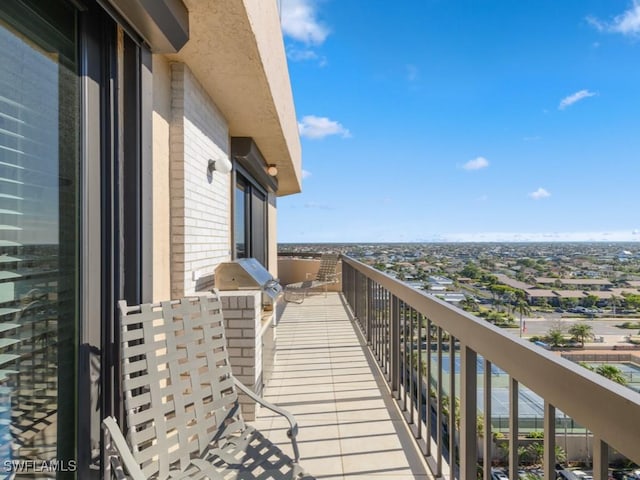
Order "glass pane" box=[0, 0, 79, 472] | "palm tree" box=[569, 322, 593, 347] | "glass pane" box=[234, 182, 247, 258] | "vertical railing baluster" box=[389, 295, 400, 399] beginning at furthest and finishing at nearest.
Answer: "glass pane" box=[234, 182, 247, 258], "vertical railing baluster" box=[389, 295, 400, 399], "palm tree" box=[569, 322, 593, 347], "glass pane" box=[0, 0, 79, 472]

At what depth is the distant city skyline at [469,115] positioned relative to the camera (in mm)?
10789

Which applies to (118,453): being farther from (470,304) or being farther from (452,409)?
(470,304)

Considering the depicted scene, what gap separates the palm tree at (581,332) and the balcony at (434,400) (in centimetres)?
33

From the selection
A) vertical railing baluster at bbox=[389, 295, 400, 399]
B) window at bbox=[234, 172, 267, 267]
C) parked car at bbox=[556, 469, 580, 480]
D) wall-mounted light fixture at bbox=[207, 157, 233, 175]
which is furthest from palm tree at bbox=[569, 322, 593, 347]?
window at bbox=[234, 172, 267, 267]

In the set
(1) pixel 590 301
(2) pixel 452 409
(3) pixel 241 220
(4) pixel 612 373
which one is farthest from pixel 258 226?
(4) pixel 612 373

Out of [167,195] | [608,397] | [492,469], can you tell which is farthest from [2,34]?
[492,469]

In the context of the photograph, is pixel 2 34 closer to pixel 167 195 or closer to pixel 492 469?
pixel 167 195

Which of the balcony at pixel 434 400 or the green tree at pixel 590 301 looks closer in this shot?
the balcony at pixel 434 400

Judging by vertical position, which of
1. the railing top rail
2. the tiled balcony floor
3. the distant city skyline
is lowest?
the tiled balcony floor

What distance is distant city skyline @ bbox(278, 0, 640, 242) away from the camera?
10789mm

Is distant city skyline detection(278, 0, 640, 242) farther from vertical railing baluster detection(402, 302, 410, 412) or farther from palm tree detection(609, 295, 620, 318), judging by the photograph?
vertical railing baluster detection(402, 302, 410, 412)

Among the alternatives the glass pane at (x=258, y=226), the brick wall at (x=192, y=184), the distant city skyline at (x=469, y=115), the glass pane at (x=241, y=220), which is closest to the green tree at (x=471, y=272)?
the distant city skyline at (x=469, y=115)

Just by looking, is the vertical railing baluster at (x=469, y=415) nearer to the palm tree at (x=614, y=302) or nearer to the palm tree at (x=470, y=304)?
the palm tree at (x=470, y=304)

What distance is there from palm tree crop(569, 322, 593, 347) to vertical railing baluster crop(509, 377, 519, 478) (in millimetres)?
323
